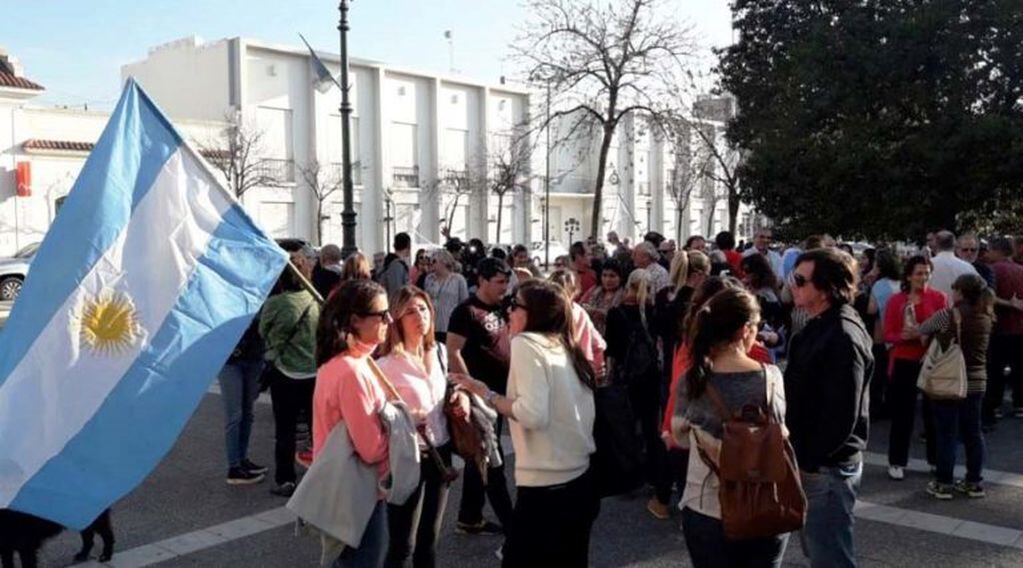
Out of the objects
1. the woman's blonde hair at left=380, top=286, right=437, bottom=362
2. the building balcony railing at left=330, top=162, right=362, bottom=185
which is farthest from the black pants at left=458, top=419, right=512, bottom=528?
the building balcony railing at left=330, top=162, right=362, bottom=185

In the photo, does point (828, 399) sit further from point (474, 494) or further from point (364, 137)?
point (364, 137)

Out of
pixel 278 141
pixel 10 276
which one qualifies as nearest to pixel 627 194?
pixel 278 141

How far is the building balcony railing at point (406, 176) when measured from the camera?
5109cm

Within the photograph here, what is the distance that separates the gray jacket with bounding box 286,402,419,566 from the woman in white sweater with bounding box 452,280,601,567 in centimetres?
43

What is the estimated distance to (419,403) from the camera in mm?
3994

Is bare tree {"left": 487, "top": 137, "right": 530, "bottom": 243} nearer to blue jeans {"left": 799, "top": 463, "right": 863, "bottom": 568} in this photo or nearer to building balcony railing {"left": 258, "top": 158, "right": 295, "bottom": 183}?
building balcony railing {"left": 258, "top": 158, "right": 295, "bottom": 183}

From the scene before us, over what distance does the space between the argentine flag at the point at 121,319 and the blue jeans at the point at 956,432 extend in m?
4.81

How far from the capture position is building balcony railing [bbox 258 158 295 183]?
4269cm

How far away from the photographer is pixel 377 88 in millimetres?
49531

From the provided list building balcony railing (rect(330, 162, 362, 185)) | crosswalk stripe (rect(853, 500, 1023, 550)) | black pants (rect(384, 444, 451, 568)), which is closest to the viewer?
black pants (rect(384, 444, 451, 568))

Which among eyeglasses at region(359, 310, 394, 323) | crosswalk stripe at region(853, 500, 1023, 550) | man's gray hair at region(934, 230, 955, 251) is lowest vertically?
crosswalk stripe at region(853, 500, 1023, 550)

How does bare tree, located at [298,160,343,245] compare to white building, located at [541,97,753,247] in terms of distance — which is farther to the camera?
white building, located at [541,97,753,247]

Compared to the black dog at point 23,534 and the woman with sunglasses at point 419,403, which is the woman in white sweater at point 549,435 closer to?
the woman with sunglasses at point 419,403

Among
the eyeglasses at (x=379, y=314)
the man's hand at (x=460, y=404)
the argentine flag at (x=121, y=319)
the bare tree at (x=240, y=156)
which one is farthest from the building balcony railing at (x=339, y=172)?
the eyeglasses at (x=379, y=314)
